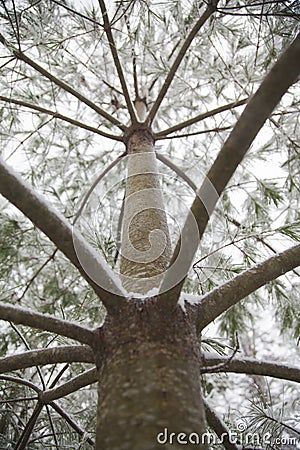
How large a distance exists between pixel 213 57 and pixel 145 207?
142 cm

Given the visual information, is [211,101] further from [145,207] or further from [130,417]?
[130,417]

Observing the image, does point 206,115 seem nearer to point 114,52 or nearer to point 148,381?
point 114,52

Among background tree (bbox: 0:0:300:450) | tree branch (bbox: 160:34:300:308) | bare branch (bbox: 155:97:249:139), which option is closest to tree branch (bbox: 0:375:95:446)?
background tree (bbox: 0:0:300:450)

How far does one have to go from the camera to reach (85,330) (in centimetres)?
100

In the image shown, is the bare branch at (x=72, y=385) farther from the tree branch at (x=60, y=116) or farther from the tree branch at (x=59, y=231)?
the tree branch at (x=60, y=116)

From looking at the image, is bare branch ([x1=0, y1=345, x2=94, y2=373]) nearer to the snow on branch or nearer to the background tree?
the background tree

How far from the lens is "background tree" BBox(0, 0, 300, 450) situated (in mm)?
888

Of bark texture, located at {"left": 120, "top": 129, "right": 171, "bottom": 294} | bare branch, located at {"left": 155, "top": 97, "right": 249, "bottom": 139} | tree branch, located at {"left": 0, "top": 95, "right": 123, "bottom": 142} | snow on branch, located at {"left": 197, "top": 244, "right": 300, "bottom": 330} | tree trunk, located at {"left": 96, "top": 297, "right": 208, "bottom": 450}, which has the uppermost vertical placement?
bare branch, located at {"left": 155, "top": 97, "right": 249, "bottom": 139}

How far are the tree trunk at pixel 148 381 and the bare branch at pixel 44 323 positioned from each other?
41 mm

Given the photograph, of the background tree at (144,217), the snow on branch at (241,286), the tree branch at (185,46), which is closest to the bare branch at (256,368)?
the background tree at (144,217)

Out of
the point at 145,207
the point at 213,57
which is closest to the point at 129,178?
the point at 145,207

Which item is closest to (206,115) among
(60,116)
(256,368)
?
(60,116)

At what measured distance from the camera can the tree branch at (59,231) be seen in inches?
35.1

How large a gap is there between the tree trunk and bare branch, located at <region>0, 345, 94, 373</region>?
9cm
